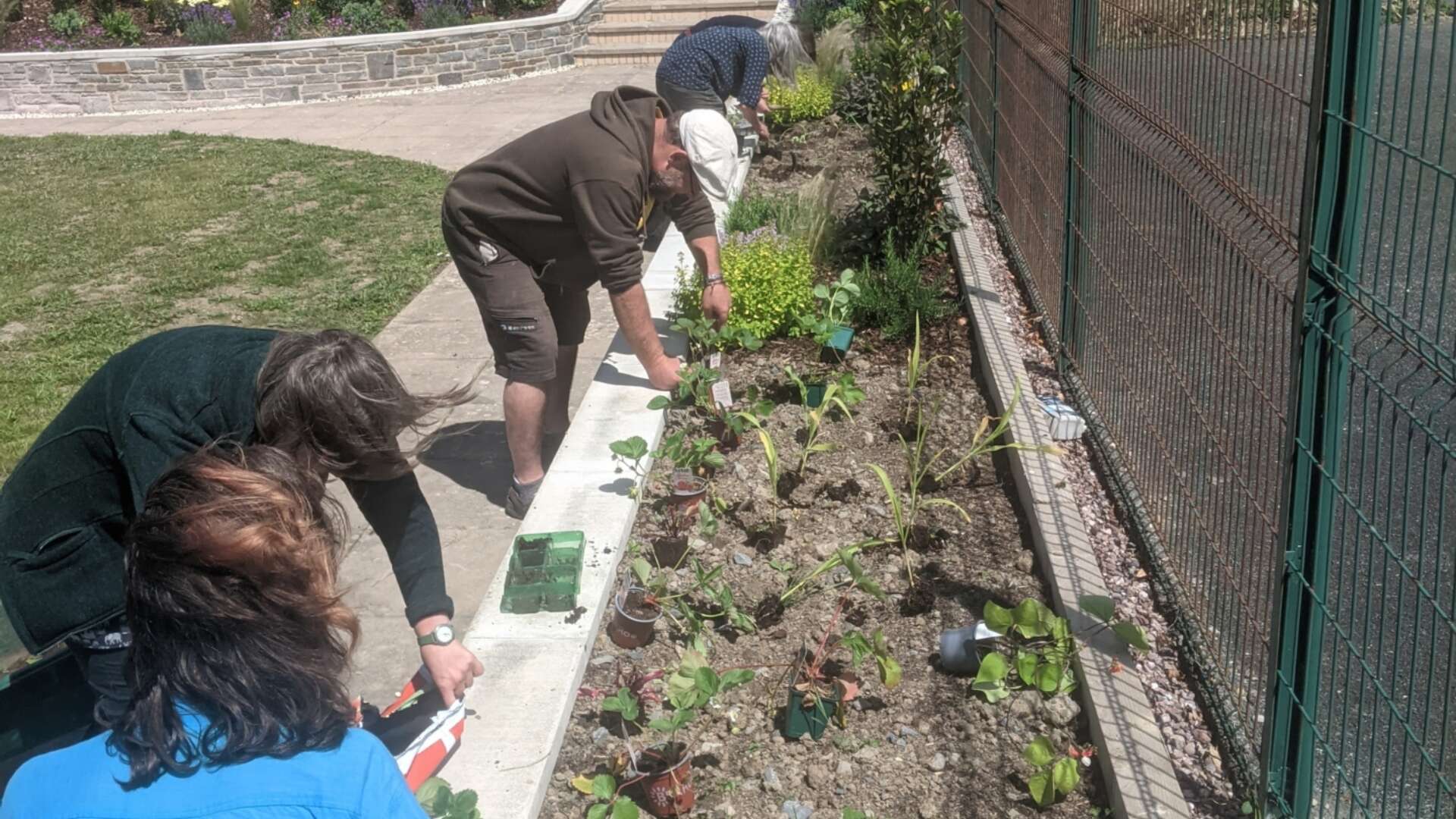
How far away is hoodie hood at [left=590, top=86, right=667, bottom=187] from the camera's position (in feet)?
13.4

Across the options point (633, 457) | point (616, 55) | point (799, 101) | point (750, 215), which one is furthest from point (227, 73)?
point (633, 457)

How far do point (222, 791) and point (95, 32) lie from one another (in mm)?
14603

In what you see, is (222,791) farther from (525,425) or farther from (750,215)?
(750,215)

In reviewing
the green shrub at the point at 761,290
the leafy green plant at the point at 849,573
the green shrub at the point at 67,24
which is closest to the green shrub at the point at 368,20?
the green shrub at the point at 67,24

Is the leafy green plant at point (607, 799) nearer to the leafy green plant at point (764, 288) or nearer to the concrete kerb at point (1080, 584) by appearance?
the concrete kerb at point (1080, 584)

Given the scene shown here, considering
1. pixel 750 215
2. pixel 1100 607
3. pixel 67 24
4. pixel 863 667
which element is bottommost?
pixel 863 667

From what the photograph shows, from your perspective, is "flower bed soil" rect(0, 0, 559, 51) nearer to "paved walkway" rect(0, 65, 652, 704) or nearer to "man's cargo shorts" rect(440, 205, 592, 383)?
"paved walkway" rect(0, 65, 652, 704)

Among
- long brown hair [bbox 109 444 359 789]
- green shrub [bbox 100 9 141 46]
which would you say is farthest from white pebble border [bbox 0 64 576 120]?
long brown hair [bbox 109 444 359 789]

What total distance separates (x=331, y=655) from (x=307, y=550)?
145 mm

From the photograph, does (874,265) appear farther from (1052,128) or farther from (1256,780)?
(1256,780)

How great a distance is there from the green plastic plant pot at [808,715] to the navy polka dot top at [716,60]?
16.8 feet

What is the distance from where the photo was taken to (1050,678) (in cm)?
315

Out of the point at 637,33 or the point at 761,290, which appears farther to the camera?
the point at 637,33

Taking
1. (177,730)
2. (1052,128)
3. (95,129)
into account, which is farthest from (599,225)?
(95,129)
